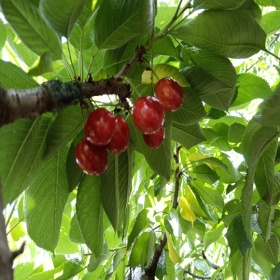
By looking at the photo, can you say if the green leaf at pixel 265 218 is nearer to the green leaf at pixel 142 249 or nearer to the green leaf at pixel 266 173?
the green leaf at pixel 266 173

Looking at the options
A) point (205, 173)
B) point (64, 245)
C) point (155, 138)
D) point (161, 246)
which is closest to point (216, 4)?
point (155, 138)

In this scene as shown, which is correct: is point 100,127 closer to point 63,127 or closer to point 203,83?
point 63,127

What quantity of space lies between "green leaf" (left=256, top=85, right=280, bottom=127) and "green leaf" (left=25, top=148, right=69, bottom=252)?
0.40 meters

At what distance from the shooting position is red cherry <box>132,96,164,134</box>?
0.72 m

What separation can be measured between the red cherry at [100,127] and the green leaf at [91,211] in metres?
0.24

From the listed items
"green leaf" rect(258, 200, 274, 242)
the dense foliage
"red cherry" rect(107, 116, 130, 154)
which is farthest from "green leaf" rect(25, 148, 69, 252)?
"green leaf" rect(258, 200, 274, 242)

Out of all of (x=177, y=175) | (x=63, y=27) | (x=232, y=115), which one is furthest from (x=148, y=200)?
(x=63, y=27)

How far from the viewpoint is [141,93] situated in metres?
0.86

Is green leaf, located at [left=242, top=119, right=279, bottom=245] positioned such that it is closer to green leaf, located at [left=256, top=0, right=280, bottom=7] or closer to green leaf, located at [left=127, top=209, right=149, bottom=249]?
green leaf, located at [left=256, top=0, right=280, bottom=7]

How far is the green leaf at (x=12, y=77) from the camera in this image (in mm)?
797

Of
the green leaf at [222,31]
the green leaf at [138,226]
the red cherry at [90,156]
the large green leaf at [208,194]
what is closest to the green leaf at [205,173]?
the large green leaf at [208,194]

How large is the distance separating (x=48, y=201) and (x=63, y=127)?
0.72ft

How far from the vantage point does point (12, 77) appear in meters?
0.81

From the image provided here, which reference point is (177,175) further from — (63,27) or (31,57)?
(63,27)
